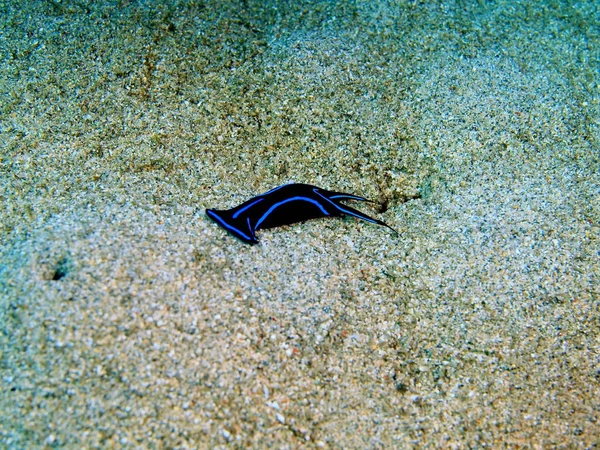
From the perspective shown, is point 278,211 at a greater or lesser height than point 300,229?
greater

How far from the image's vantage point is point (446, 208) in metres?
2.81

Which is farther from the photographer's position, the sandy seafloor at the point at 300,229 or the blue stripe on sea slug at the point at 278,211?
the blue stripe on sea slug at the point at 278,211

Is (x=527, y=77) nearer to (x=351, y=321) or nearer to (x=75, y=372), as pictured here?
(x=351, y=321)

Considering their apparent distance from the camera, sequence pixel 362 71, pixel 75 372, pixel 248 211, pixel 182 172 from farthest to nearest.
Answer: pixel 362 71 → pixel 182 172 → pixel 248 211 → pixel 75 372

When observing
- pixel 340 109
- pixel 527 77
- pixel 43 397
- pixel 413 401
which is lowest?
pixel 413 401

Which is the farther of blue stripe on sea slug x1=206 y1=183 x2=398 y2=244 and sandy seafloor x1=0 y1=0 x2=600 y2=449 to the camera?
blue stripe on sea slug x1=206 y1=183 x2=398 y2=244

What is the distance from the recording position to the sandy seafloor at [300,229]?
6.25 feet

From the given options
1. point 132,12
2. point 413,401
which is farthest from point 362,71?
point 413,401

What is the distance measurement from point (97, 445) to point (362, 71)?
2883mm

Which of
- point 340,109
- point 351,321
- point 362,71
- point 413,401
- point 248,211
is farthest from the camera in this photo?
point 362,71

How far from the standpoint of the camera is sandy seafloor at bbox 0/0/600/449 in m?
1.91

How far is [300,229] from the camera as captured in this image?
2.61 m

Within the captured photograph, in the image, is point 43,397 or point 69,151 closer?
point 43,397

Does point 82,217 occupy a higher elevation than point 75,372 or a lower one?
higher
